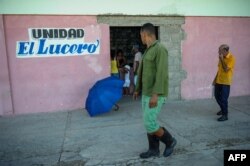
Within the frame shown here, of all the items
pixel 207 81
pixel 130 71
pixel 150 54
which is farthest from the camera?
pixel 130 71

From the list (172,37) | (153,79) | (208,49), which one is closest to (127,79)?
(172,37)

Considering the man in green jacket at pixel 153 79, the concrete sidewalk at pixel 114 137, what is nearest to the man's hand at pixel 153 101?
the man in green jacket at pixel 153 79

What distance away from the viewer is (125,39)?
A: 1134 centimetres

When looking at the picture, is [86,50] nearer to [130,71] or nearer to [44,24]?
[44,24]

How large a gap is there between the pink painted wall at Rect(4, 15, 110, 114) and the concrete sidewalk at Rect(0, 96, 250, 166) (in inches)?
13.7

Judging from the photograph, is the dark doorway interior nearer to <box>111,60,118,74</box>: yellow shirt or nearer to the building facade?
<box>111,60,118,74</box>: yellow shirt

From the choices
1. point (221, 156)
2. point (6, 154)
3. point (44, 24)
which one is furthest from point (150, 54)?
point (44, 24)

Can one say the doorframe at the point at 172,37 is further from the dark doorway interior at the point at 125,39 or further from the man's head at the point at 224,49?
the dark doorway interior at the point at 125,39

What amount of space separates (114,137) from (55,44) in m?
3.04

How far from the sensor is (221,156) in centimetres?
Result: 450

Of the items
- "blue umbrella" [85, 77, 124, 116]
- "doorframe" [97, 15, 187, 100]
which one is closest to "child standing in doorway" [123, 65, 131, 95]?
"doorframe" [97, 15, 187, 100]

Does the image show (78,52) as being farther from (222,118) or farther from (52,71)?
(222,118)

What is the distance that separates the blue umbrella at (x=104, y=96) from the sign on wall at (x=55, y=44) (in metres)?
1.23

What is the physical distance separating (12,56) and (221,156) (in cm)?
515
